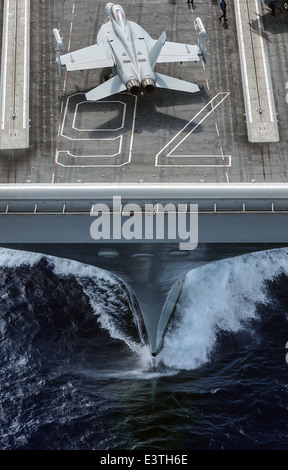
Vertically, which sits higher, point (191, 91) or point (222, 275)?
point (191, 91)

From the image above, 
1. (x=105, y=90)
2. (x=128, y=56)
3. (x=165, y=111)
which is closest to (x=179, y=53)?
(x=128, y=56)

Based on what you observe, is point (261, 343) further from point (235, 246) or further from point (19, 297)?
point (19, 297)

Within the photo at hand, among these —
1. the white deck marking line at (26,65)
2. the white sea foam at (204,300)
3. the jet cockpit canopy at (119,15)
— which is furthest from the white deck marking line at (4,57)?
the white sea foam at (204,300)

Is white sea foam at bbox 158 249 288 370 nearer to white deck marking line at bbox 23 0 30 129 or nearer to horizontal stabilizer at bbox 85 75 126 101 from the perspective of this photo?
horizontal stabilizer at bbox 85 75 126 101

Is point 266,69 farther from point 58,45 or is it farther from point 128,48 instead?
point 58,45

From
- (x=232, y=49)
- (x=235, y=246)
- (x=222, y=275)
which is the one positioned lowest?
(x=222, y=275)

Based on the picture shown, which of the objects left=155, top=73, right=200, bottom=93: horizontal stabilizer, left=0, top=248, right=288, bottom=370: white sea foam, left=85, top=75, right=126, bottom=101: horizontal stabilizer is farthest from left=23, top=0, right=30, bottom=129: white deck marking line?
left=0, top=248, right=288, bottom=370: white sea foam

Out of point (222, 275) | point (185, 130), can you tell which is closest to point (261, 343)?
point (222, 275)
